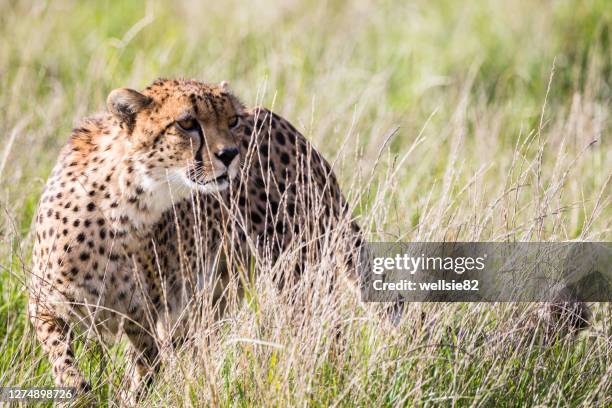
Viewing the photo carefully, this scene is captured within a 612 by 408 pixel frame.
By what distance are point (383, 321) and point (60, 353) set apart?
105 centimetres

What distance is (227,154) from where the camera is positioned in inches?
144

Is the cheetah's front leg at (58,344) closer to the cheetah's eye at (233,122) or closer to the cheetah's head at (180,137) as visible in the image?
the cheetah's head at (180,137)

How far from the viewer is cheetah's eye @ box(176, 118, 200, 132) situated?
145 inches

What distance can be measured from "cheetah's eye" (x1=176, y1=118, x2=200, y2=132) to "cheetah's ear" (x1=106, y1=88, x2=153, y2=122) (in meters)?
0.16

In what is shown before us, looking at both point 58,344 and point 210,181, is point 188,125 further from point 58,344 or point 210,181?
point 58,344

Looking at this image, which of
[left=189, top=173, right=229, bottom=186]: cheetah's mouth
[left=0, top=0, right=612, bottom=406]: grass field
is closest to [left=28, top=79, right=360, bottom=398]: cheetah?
[left=189, top=173, right=229, bottom=186]: cheetah's mouth

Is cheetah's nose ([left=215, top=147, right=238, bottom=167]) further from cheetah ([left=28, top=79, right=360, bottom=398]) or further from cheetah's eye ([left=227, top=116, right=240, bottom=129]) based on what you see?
cheetah's eye ([left=227, top=116, right=240, bottom=129])

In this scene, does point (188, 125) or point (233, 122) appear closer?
point (188, 125)

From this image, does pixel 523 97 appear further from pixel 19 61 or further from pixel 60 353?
pixel 60 353

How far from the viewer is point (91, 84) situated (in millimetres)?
6328

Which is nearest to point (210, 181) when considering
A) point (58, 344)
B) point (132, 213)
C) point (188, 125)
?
point (188, 125)

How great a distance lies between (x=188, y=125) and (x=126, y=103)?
0.75 ft

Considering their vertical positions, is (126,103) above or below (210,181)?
above

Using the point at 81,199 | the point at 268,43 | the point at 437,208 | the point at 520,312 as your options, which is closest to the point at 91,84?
the point at 268,43
